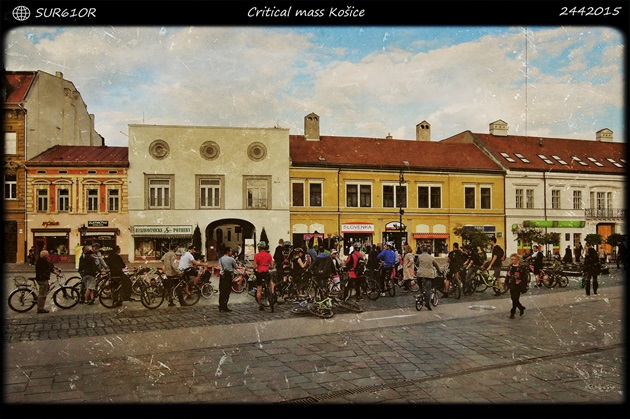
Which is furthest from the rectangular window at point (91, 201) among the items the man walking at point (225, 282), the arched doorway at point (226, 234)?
the man walking at point (225, 282)

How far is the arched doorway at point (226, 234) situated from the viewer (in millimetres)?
34625

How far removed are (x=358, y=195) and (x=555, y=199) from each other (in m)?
16.8

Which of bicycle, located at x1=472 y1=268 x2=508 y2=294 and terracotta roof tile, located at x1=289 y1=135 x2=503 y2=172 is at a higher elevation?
terracotta roof tile, located at x1=289 y1=135 x2=503 y2=172

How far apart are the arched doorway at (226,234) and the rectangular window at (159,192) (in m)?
3.65

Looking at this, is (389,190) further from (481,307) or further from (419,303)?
(419,303)

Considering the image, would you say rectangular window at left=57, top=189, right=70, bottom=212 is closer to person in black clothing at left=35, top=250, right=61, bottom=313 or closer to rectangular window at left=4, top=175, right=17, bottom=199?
rectangular window at left=4, top=175, right=17, bottom=199

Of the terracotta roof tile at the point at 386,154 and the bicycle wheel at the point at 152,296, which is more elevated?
the terracotta roof tile at the point at 386,154

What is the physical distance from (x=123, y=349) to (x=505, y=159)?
126 ft

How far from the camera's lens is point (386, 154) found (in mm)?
38969

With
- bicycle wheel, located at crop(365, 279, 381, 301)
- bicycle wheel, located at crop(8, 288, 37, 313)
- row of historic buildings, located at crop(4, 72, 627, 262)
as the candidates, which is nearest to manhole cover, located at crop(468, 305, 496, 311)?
bicycle wheel, located at crop(365, 279, 381, 301)

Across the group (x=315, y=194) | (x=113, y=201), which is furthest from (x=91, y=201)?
(x=315, y=194)

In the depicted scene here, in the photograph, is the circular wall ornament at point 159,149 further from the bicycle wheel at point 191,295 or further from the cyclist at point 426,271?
the cyclist at point 426,271

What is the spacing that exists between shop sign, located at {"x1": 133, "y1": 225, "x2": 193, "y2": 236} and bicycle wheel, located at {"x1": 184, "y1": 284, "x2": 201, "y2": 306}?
20403mm
